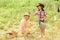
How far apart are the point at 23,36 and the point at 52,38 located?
0.79 m

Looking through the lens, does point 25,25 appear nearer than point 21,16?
Yes

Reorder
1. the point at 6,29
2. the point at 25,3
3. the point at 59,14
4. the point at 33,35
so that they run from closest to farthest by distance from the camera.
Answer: the point at 33,35 → the point at 6,29 → the point at 59,14 → the point at 25,3

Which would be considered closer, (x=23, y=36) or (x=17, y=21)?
(x=23, y=36)

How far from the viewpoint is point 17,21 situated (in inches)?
316

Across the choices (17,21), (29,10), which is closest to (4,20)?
(17,21)

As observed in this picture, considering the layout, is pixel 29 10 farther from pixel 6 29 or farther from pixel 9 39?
pixel 9 39

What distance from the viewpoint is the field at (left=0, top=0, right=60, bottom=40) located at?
6901 mm

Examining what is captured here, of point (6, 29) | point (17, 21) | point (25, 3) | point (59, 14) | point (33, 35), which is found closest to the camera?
point (33, 35)

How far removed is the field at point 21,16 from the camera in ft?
22.6

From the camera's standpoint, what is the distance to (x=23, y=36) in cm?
671

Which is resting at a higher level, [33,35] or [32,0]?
[32,0]

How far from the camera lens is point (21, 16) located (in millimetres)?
8484

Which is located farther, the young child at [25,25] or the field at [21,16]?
the field at [21,16]

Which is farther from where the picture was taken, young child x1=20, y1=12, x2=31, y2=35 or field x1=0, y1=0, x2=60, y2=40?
field x1=0, y1=0, x2=60, y2=40
